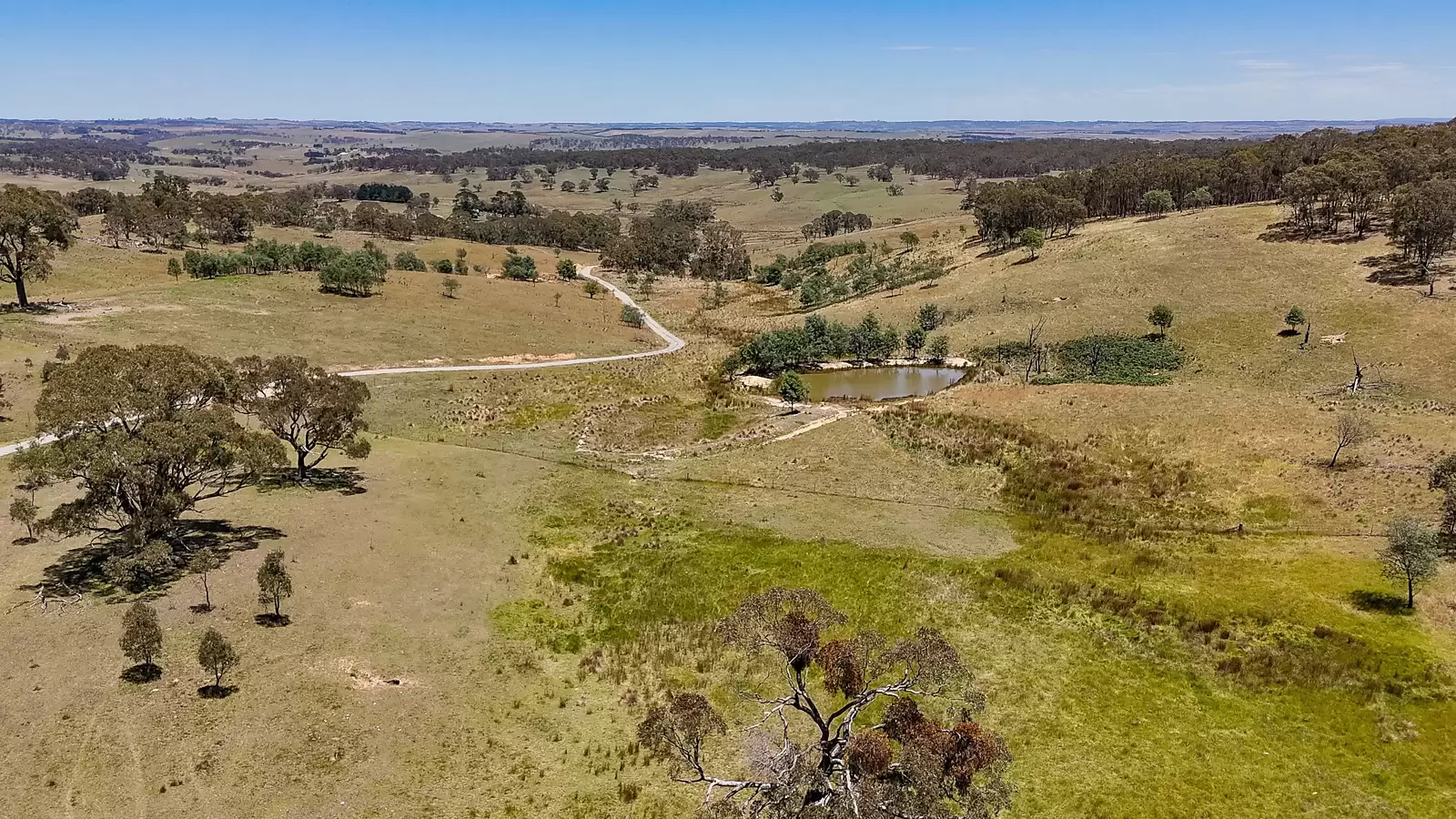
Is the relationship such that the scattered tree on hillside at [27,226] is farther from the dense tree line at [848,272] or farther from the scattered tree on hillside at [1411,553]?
the scattered tree on hillside at [1411,553]

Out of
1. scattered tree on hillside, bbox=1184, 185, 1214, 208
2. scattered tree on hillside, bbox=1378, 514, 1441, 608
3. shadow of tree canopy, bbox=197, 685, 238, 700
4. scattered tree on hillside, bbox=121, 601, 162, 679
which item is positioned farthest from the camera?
scattered tree on hillside, bbox=1184, 185, 1214, 208

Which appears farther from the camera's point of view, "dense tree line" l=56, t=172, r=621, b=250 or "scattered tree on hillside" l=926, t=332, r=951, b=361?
"dense tree line" l=56, t=172, r=621, b=250

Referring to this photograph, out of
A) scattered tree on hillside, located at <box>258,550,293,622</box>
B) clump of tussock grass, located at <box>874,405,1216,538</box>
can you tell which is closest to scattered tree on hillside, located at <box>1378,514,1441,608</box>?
clump of tussock grass, located at <box>874,405,1216,538</box>

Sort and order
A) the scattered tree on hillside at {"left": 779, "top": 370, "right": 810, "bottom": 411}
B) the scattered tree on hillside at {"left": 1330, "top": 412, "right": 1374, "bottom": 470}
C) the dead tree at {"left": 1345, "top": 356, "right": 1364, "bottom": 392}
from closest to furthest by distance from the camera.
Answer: the scattered tree on hillside at {"left": 1330, "top": 412, "right": 1374, "bottom": 470}
the dead tree at {"left": 1345, "top": 356, "right": 1364, "bottom": 392}
the scattered tree on hillside at {"left": 779, "top": 370, "right": 810, "bottom": 411}

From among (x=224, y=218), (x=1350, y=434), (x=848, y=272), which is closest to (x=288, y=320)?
(x=224, y=218)

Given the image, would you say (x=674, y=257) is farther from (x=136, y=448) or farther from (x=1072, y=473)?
(x=136, y=448)

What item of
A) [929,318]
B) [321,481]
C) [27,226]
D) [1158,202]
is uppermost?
[1158,202]

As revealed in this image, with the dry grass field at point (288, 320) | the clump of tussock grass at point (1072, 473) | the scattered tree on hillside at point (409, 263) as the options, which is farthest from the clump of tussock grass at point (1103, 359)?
the scattered tree on hillside at point (409, 263)

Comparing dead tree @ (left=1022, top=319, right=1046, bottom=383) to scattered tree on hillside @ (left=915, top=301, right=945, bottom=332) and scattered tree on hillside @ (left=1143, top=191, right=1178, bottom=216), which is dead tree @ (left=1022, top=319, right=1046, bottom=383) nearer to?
scattered tree on hillside @ (left=915, top=301, right=945, bottom=332)
